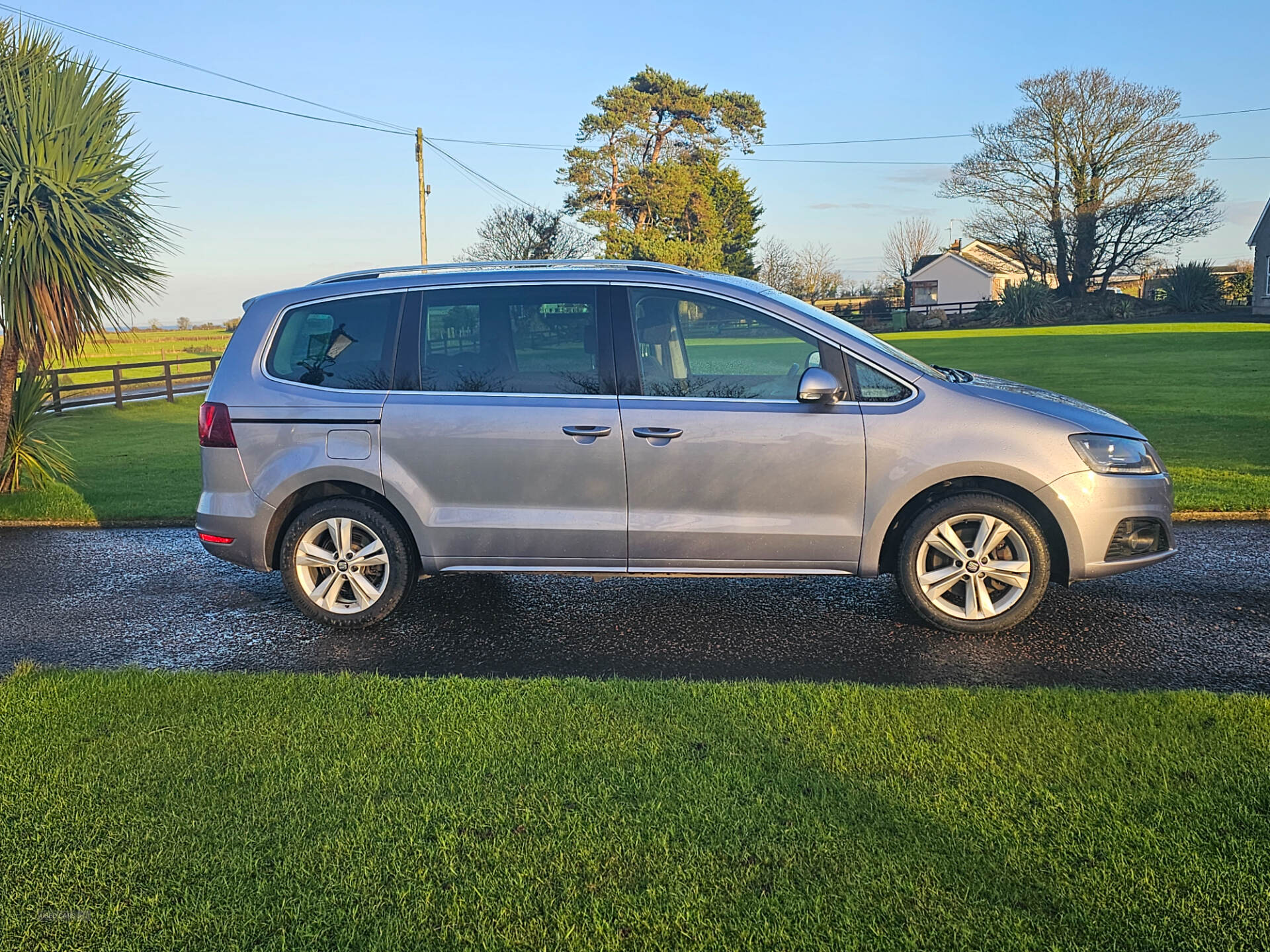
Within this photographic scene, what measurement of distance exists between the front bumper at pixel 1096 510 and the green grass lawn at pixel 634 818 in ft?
3.58

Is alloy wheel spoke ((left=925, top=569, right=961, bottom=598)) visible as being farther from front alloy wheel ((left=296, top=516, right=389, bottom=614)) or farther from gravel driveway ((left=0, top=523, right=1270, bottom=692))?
front alloy wheel ((left=296, top=516, right=389, bottom=614))

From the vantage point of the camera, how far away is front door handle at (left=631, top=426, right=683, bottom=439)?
17.0ft

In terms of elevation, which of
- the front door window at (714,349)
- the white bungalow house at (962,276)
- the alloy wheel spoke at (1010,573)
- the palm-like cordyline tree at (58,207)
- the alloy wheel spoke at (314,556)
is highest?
the white bungalow house at (962,276)

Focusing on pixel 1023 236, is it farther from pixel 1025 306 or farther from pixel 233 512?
pixel 233 512

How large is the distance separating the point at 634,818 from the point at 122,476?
10.3 metres

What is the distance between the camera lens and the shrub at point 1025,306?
5122 cm

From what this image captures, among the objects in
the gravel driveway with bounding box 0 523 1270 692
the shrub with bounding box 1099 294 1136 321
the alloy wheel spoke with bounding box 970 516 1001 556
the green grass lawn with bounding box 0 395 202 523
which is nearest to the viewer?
the gravel driveway with bounding box 0 523 1270 692

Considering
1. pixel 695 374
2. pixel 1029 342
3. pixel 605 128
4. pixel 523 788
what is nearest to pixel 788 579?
pixel 695 374

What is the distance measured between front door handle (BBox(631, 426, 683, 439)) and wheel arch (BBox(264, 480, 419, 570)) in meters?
1.43

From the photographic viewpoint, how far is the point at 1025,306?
51.4m

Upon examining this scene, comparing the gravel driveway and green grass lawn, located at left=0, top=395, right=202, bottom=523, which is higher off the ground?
green grass lawn, located at left=0, top=395, right=202, bottom=523

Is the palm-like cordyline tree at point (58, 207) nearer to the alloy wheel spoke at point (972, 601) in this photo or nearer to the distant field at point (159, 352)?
the distant field at point (159, 352)

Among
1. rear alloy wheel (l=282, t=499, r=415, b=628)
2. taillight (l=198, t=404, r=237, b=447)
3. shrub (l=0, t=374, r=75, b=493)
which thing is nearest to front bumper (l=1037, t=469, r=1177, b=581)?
rear alloy wheel (l=282, t=499, r=415, b=628)

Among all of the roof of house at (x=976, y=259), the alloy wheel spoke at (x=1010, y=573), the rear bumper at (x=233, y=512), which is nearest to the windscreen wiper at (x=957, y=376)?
the alloy wheel spoke at (x=1010, y=573)
